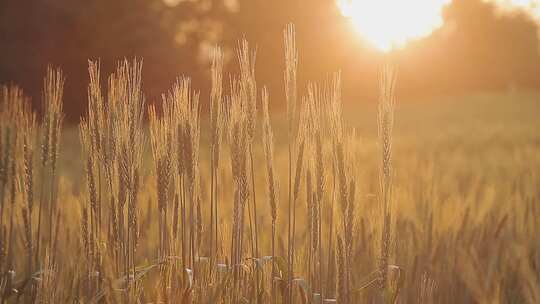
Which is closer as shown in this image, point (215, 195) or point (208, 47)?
point (215, 195)

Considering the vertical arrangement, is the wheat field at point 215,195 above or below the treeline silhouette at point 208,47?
below

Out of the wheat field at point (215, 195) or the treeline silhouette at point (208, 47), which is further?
the treeline silhouette at point (208, 47)

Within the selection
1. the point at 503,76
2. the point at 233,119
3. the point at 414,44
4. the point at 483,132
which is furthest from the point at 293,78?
the point at 503,76

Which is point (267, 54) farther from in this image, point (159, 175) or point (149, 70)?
point (159, 175)

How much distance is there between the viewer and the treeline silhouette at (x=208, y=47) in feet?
47.5

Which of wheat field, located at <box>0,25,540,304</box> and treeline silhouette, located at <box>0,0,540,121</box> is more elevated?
treeline silhouette, located at <box>0,0,540,121</box>

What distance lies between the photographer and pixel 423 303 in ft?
5.00

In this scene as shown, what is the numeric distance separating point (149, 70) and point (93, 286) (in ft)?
45.6

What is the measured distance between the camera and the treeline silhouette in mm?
14469

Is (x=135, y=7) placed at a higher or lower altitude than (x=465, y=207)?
higher

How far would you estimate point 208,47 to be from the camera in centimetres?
803

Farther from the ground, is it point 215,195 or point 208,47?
point 208,47

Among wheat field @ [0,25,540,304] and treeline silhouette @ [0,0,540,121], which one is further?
treeline silhouette @ [0,0,540,121]

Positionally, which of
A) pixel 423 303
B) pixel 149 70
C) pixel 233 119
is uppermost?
pixel 149 70
